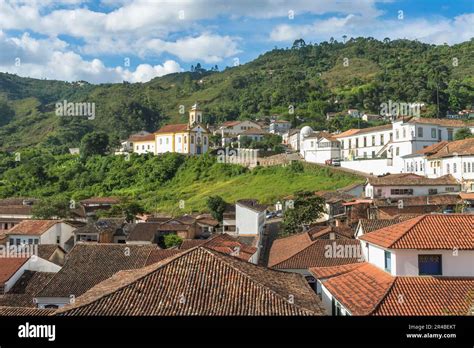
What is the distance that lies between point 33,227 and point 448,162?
2603 centimetres

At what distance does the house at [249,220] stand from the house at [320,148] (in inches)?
715

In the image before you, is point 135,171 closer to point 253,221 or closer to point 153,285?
point 253,221

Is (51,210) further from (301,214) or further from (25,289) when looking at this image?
(25,289)

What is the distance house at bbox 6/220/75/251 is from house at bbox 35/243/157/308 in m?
9.97

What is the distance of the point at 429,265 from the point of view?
35.8 ft

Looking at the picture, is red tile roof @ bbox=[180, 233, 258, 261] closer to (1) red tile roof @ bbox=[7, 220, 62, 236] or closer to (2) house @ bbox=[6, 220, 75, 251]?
(2) house @ bbox=[6, 220, 75, 251]

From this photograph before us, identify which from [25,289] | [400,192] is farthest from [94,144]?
[25,289]

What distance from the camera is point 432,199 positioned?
2569 centimetres

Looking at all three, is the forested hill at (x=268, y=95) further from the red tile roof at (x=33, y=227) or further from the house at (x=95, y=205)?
the red tile roof at (x=33, y=227)

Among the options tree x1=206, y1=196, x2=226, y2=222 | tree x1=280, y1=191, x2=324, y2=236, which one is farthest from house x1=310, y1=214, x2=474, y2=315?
tree x1=206, y1=196, x2=226, y2=222

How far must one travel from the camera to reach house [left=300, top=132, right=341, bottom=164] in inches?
1869

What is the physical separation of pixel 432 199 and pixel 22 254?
1963 cm

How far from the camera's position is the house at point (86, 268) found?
50.0ft
